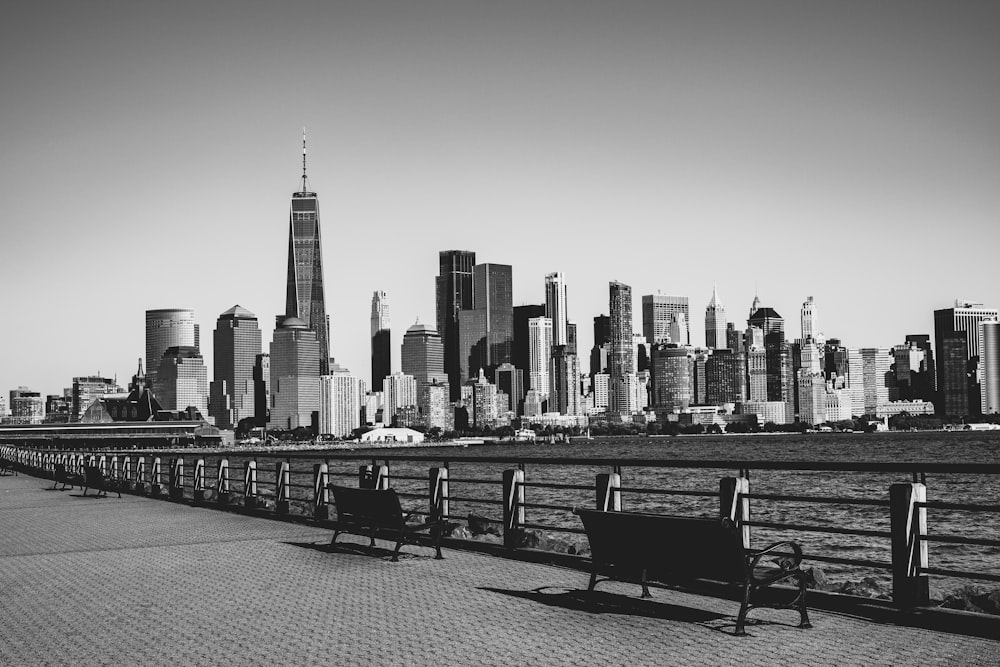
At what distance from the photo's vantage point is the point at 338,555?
14.4 m

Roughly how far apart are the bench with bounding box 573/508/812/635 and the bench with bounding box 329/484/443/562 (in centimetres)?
350

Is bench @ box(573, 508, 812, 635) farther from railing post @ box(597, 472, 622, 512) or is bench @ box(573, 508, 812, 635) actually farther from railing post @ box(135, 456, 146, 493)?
railing post @ box(135, 456, 146, 493)

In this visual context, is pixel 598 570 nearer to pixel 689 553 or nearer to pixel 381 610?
pixel 689 553

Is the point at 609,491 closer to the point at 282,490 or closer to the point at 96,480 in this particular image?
the point at 282,490

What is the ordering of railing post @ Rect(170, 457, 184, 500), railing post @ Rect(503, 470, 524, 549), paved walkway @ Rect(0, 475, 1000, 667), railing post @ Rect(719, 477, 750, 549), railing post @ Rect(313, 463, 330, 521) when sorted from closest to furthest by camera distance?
paved walkway @ Rect(0, 475, 1000, 667)
railing post @ Rect(719, 477, 750, 549)
railing post @ Rect(503, 470, 524, 549)
railing post @ Rect(313, 463, 330, 521)
railing post @ Rect(170, 457, 184, 500)

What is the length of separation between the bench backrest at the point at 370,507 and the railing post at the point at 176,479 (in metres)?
12.9

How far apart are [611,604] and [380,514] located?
4430mm

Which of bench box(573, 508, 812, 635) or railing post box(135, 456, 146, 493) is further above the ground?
bench box(573, 508, 812, 635)

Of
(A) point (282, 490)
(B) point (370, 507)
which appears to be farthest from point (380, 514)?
(A) point (282, 490)

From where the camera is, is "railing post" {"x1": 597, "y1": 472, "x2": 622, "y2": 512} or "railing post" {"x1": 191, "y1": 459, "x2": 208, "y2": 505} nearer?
"railing post" {"x1": 597, "y1": 472, "x2": 622, "y2": 512}

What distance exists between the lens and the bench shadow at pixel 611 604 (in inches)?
377

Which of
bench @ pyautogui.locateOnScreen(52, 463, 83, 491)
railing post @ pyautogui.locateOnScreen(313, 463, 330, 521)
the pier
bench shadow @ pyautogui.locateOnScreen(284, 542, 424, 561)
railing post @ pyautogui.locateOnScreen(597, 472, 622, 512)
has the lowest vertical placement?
bench @ pyautogui.locateOnScreen(52, 463, 83, 491)

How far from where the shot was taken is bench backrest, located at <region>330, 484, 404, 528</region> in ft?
44.7

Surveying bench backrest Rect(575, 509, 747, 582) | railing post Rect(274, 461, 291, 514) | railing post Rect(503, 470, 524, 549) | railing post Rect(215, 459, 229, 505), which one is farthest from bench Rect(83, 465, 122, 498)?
bench backrest Rect(575, 509, 747, 582)
